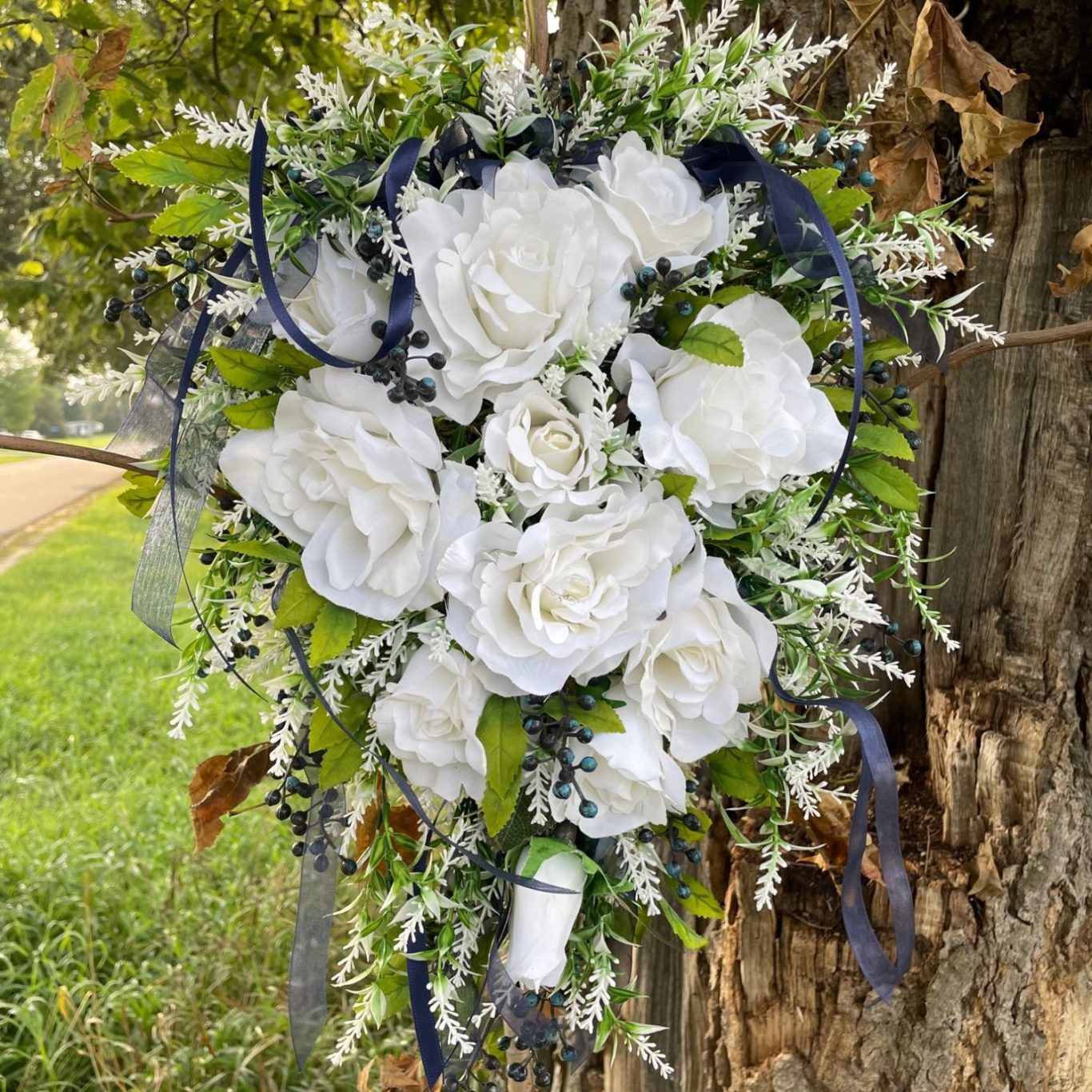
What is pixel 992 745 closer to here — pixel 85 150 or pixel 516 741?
pixel 516 741

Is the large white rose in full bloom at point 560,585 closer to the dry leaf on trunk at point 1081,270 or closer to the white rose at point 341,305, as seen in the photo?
the white rose at point 341,305

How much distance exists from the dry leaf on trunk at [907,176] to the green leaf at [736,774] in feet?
2.02

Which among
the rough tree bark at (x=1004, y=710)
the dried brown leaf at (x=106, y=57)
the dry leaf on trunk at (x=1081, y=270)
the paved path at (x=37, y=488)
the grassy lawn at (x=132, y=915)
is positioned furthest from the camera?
the paved path at (x=37, y=488)

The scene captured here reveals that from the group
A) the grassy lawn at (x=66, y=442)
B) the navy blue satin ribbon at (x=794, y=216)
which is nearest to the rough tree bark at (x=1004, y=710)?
the navy blue satin ribbon at (x=794, y=216)

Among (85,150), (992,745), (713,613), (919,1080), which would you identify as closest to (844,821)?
(992,745)

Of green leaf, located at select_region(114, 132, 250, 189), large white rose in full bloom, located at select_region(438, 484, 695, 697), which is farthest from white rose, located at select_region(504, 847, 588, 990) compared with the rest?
green leaf, located at select_region(114, 132, 250, 189)

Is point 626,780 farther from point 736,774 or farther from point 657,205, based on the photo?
point 657,205

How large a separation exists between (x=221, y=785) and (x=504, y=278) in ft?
2.51

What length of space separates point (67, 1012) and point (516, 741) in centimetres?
253

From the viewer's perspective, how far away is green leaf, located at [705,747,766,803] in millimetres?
1045

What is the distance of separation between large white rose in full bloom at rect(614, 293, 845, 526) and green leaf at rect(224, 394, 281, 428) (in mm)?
319

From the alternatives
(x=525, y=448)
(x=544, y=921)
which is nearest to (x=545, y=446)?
(x=525, y=448)

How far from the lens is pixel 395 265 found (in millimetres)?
837

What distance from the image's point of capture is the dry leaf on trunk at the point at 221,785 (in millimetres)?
1213
